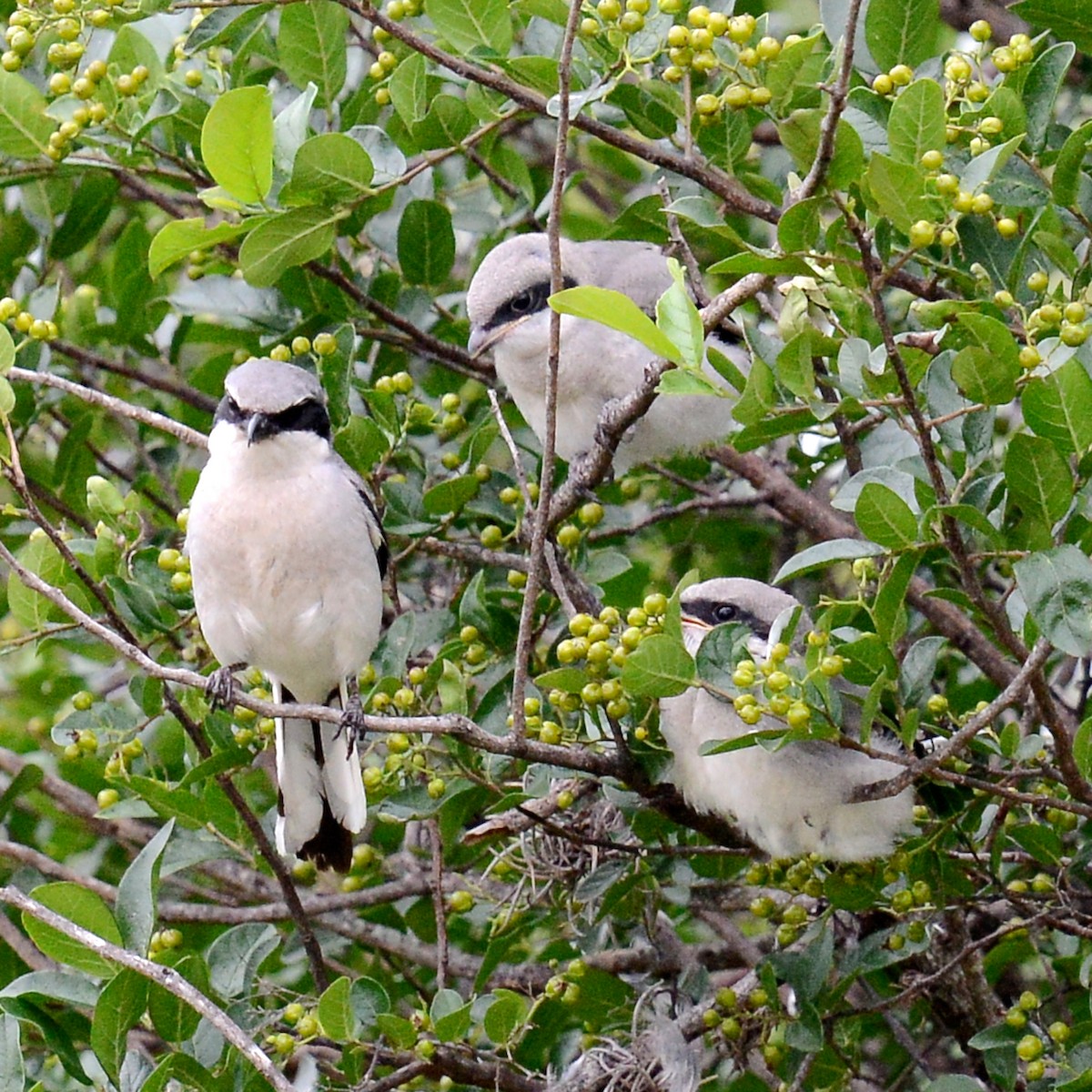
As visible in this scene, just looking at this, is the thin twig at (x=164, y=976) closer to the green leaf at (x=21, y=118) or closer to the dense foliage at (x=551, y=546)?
the dense foliage at (x=551, y=546)

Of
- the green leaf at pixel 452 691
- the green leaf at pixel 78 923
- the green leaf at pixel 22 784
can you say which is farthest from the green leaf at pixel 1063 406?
the green leaf at pixel 22 784

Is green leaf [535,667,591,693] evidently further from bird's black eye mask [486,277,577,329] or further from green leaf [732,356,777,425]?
bird's black eye mask [486,277,577,329]

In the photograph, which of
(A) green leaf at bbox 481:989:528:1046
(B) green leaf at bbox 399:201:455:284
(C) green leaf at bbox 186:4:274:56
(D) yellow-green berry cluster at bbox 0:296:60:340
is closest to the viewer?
(A) green leaf at bbox 481:989:528:1046

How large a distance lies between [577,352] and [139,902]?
2079 millimetres

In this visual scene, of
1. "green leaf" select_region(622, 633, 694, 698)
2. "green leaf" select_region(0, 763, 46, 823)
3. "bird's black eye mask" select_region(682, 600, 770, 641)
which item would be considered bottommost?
"green leaf" select_region(0, 763, 46, 823)

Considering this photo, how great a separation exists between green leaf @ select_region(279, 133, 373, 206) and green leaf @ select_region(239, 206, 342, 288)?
38mm

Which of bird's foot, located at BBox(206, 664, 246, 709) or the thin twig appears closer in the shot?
the thin twig

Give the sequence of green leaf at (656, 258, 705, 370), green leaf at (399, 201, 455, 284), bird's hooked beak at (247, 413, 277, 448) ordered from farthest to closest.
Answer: green leaf at (399, 201, 455, 284) < bird's hooked beak at (247, 413, 277, 448) < green leaf at (656, 258, 705, 370)

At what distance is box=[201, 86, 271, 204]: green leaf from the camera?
295 cm

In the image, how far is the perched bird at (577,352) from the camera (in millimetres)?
4430

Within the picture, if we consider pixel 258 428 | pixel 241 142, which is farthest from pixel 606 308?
pixel 258 428

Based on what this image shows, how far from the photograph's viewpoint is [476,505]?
13.3 feet

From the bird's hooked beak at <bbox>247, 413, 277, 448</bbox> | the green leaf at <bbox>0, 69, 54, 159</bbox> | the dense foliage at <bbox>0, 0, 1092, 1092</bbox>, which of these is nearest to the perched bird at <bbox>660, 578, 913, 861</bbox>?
the dense foliage at <bbox>0, 0, 1092, 1092</bbox>

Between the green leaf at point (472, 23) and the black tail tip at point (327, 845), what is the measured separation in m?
1.89
